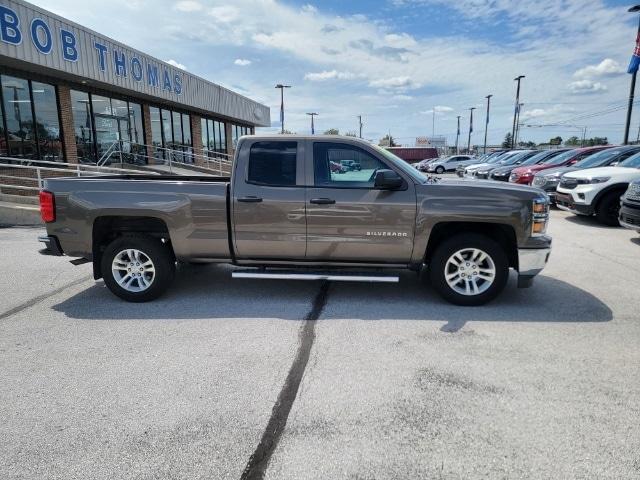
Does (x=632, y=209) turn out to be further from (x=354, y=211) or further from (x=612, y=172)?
(x=354, y=211)

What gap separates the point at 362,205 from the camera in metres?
4.61

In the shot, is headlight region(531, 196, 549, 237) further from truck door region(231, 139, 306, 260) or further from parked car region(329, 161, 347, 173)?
truck door region(231, 139, 306, 260)

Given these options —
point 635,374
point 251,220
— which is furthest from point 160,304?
point 635,374

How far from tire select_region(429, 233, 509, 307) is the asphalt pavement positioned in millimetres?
152

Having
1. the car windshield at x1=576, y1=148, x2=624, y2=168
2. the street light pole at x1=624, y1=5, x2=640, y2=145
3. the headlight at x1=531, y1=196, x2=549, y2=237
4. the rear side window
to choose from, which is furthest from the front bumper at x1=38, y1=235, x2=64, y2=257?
the street light pole at x1=624, y1=5, x2=640, y2=145

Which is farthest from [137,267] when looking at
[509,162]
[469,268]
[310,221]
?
[509,162]

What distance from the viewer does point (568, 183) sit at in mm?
10141

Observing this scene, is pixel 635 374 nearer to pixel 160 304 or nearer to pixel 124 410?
pixel 124 410

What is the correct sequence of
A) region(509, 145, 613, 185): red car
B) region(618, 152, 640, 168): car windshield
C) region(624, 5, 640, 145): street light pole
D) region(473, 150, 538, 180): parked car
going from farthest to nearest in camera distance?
region(473, 150, 538, 180): parked car → region(624, 5, 640, 145): street light pole → region(509, 145, 613, 185): red car → region(618, 152, 640, 168): car windshield

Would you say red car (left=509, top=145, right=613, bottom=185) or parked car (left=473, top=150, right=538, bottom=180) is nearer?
red car (left=509, top=145, right=613, bottom=185)

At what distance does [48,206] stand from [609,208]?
10612 millimetres

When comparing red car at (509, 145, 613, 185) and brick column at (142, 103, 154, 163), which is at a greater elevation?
brick column at (142, 103, 154, 163)

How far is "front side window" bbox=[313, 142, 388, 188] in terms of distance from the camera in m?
4.73

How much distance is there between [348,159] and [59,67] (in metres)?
12.1
